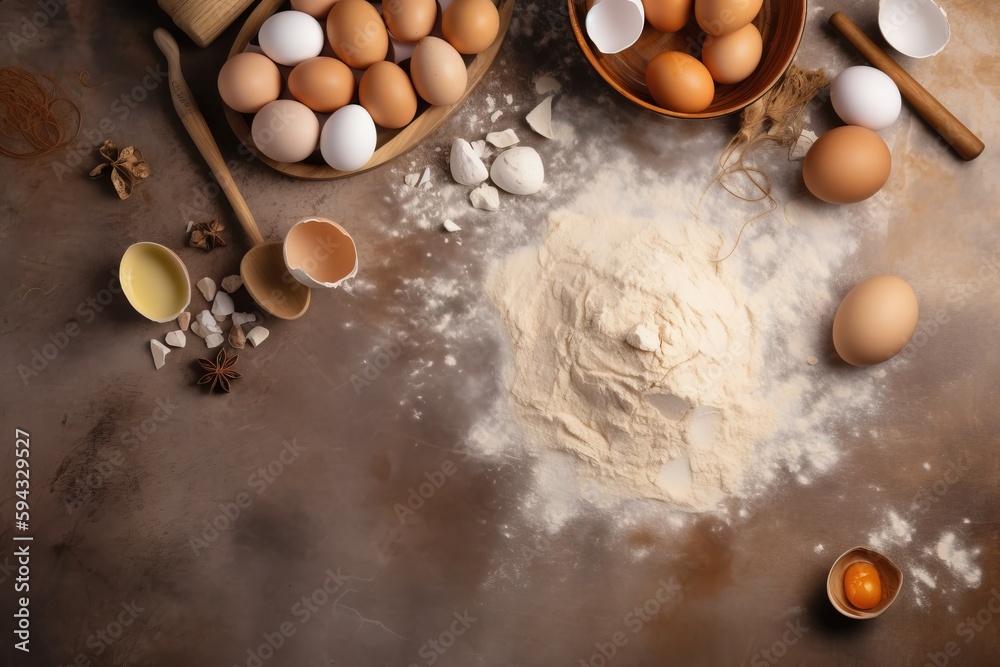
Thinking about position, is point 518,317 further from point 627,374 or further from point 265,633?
point 265,633

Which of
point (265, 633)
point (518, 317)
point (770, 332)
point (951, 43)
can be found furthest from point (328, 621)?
point (951, 43)

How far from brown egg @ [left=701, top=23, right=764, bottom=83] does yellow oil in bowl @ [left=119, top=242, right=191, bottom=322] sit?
185 cm

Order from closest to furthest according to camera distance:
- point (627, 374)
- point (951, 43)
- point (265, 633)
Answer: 1. point (627, 374)
2. point (265, 633)
3. point (951, 43)

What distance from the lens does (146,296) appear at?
210cm

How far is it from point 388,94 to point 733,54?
3.64 ft

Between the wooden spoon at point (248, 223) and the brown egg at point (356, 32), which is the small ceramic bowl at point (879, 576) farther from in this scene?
the brown egg at point (356, 32)

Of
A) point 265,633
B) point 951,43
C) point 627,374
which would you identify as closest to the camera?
point 627,374

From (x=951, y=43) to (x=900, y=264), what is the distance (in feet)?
2.64

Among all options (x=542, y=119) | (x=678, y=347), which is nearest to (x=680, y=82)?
(x=542, y=119)

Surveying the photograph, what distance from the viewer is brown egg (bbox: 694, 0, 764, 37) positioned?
195 cm

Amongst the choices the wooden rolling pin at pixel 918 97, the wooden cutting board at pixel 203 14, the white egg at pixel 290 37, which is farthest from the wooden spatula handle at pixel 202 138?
the wooden rolling pin at pixel 918 97

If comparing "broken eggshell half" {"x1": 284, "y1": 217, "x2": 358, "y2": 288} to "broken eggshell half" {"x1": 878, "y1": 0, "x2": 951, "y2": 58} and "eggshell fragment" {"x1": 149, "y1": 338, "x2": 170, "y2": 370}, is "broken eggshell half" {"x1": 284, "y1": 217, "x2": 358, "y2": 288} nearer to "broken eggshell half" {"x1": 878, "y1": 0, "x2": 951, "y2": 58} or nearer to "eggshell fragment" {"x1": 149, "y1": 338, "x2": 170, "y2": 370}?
"eggshell fragment" {"x1": 149, "y1": 338, "x2": 170, "y2": 370}

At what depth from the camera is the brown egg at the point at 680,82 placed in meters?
2.00

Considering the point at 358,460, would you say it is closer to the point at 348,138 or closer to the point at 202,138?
the point at 348,138
